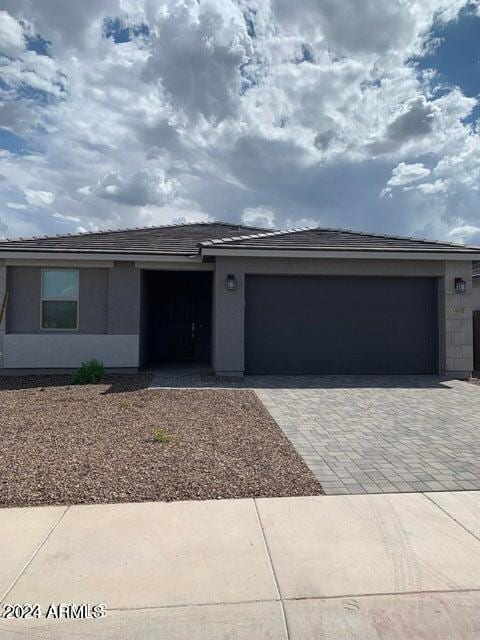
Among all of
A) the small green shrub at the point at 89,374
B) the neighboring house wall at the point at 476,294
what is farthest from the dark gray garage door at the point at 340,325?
the neighboring house wall at the point at 476,294

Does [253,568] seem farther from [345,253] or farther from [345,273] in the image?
[345,273]

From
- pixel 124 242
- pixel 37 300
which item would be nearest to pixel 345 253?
pixel 124 242

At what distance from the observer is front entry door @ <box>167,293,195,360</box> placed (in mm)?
14656

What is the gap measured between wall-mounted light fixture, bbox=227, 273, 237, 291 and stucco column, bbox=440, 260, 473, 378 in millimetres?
5373

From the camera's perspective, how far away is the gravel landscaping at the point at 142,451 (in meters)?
4.29

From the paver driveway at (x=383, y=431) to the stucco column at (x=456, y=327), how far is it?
90 centimetres

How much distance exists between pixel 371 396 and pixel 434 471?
163 inches

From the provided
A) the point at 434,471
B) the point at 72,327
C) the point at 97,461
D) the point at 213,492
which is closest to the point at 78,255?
the point at 72,327

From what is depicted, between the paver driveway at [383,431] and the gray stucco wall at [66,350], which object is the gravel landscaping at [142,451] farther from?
the gray stucco wall at [66,350]

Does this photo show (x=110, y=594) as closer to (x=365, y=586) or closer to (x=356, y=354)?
(x=365, y=586)

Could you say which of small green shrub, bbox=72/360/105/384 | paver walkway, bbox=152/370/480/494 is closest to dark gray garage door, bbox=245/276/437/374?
paver walkway, bbox=152/370/480/494

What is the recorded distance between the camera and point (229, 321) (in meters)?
10.8

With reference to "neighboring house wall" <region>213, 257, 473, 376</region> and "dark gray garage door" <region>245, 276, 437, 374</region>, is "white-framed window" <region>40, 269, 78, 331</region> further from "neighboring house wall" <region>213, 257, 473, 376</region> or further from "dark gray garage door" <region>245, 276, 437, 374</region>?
"dark gray garage door" <region>245, 276, 437, 374</region>

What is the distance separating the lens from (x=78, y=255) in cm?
1113
